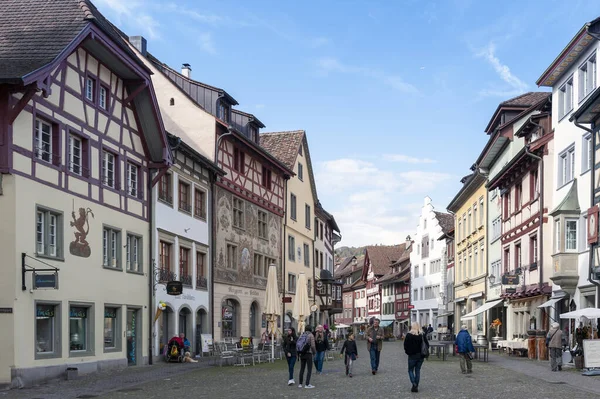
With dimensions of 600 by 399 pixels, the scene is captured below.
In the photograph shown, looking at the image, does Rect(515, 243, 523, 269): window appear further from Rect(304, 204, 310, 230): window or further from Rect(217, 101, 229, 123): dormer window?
Rect(304, 204, 310, 230): window

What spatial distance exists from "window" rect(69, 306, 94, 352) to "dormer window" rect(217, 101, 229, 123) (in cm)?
1658

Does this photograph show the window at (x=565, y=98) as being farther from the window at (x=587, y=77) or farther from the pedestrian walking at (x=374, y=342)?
the pedestrian walking at (x=374, y=342)

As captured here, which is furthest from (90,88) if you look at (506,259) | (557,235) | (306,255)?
(306,255)

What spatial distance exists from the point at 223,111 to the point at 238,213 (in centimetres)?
490

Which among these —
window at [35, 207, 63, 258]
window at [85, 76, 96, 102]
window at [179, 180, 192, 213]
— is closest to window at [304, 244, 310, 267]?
window at [179, 180, 192, 213]

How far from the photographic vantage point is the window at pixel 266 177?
4647 centimetres

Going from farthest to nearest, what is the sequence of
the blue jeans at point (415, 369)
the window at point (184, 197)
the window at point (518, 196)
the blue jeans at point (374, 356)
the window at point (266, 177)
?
the window at point (266, 177)
the window at point (518, 196)
the window at point (184, 197)
the blue jeans at point (374, 356)
the blue jeans at point (415, 369)

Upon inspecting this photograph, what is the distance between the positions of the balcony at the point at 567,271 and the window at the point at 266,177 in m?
18.9

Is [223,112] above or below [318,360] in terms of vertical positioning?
above

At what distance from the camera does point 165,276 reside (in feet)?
107

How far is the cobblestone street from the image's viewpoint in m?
18.7

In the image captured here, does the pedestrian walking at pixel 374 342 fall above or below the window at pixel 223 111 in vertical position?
below

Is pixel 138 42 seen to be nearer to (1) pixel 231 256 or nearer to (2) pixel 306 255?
(1) pixel 231 256

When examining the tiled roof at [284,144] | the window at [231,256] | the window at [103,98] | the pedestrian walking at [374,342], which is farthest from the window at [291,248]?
the pedestrian walking at [374,342]
